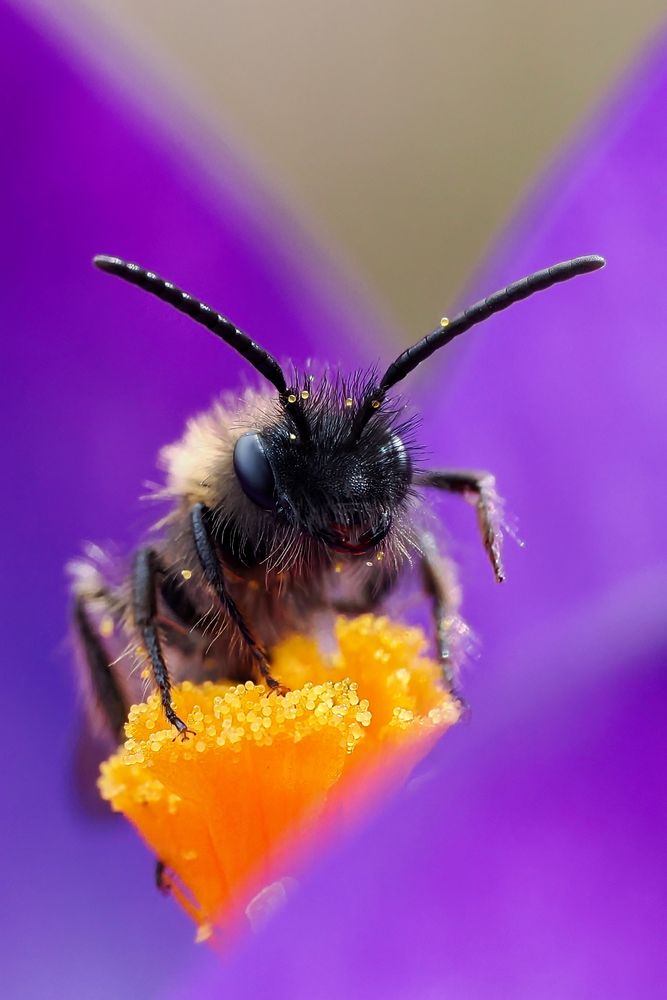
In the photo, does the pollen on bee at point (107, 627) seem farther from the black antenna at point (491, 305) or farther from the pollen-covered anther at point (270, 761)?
the black antenna at point (491, 305)

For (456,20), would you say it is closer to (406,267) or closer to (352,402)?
(406,267)

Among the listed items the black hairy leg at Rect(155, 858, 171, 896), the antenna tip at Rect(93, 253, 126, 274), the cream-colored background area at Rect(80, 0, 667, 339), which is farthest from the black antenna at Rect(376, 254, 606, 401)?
the cream-colored background area at Rect(80, 0, 667, 339)

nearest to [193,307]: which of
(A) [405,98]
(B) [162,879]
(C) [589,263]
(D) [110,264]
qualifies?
(D) [110,264]

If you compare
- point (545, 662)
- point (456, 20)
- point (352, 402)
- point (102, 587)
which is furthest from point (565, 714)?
point (456, 20)

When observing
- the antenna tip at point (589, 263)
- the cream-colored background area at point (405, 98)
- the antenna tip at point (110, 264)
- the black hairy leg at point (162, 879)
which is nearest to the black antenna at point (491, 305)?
the antenna tip at point (589, 263)

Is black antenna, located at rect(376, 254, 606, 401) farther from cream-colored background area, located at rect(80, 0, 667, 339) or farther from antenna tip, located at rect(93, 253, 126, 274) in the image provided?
cream-colored background area, located at rect(80, 0, 667, 339)

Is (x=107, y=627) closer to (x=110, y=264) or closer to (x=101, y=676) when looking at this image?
(x=101, y=676)
